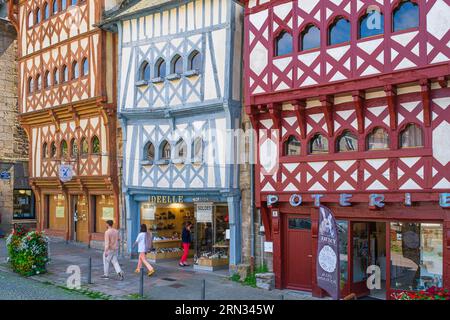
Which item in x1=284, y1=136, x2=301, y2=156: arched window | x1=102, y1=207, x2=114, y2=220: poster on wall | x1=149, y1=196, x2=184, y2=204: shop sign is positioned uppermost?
x1=284, y1=136, x2=301, y2=156: arched window

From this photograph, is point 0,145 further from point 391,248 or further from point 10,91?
point 391,248

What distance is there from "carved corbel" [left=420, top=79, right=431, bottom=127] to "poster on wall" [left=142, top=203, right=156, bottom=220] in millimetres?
10937

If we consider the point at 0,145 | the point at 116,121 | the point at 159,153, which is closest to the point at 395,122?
the point at 159,153

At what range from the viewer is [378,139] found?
45.3 ft

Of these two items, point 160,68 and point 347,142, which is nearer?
point 347,142

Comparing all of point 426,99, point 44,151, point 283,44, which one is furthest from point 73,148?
point 426,99

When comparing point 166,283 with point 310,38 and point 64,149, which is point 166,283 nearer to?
→ point 310,38

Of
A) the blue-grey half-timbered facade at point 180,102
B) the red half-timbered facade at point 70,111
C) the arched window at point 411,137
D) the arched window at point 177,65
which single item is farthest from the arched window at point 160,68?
the arched window at point 411,137

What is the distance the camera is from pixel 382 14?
13344 mm

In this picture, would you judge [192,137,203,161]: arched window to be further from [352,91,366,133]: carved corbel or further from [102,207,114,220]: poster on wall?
[102,207,114,220]: poster on wall

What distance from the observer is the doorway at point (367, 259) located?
48.0 feet

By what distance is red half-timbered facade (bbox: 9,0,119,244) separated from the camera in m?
21.9

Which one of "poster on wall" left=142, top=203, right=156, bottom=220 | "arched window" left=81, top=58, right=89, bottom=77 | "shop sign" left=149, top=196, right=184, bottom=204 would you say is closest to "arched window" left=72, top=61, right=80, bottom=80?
"arched window" left=81, top=58, right=89, bottom=77

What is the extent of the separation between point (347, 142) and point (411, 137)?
5.74 feet
